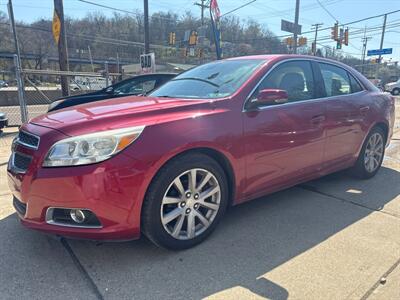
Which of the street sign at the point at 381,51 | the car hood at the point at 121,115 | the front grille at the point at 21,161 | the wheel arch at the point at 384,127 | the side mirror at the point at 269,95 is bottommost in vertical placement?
the wheel arch at the point at 384,127

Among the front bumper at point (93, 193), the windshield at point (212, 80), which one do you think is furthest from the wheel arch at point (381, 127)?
the front bumper at point (93, 193)

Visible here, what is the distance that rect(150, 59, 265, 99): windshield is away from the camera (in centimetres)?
318

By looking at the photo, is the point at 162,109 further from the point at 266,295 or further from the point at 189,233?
the point at 266,295

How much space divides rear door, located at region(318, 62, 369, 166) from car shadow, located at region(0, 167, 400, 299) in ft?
1.88

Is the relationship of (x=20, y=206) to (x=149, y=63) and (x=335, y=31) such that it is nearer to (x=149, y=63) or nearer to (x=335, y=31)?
(x=149, y=63)

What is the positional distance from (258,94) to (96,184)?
1616 mm

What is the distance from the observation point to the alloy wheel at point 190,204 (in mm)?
2639

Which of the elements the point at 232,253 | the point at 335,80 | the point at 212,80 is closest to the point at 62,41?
the point at 212,80

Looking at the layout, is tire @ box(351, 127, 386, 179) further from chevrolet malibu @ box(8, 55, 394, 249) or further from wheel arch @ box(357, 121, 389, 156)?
chevrolet malibu @ box(8, 55, 394, 249)

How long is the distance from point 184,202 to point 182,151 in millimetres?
431

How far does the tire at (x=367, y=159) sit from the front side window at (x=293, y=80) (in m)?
1.34

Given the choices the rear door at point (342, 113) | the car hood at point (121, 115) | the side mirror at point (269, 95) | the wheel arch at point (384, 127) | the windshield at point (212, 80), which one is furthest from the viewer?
the wheel arch at point (384, 127)

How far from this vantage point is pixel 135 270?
251cm

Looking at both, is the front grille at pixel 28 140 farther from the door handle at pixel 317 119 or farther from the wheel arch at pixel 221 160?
the door handle at pixel 317 119
